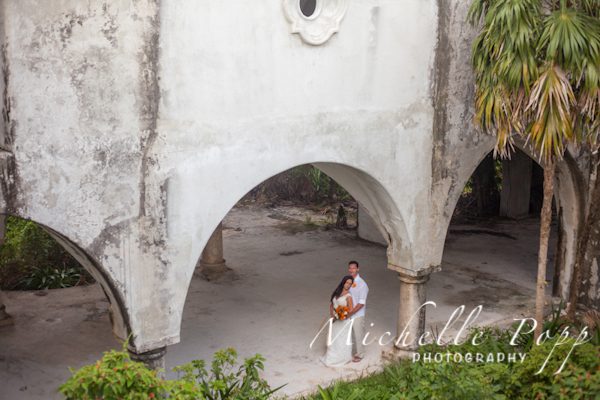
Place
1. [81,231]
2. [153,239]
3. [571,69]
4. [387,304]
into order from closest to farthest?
[81,231], [153,239], [571,69], [387,304]

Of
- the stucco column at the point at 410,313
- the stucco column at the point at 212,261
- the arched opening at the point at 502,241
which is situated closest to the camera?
the stucco column at the point at 410,313

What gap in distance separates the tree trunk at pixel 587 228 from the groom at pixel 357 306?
10.2ft

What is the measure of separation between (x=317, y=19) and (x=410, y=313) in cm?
405

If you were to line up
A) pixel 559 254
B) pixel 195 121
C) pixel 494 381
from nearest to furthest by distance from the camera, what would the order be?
pixel 195 121, pixel 494 381, pixel 559 254

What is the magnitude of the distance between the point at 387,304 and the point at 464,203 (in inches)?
294

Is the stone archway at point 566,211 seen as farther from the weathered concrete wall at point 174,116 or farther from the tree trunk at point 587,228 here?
the weathered concrete wall at point 174,116

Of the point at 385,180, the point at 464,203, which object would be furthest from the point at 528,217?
the point at 385,180

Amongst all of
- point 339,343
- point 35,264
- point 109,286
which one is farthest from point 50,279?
point 109,286

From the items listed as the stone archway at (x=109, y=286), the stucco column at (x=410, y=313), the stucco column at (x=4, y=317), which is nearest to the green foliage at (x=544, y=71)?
the stucco column at (x=410, y=313)

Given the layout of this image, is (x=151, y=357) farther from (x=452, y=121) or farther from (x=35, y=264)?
(x=35, y=264)

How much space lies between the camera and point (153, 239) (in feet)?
25.5

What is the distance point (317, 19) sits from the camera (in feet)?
28.5

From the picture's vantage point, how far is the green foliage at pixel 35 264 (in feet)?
44.0

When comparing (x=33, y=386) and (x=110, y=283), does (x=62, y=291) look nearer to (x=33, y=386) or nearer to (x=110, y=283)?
(x=33, y=386)
